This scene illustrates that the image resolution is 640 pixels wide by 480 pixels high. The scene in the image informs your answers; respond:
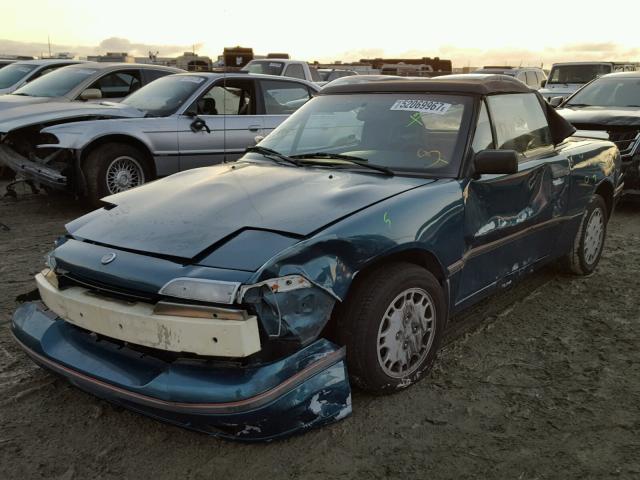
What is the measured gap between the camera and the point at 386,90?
3.94 metres

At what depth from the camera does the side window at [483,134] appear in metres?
3.62

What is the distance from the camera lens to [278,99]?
8430 millimetres

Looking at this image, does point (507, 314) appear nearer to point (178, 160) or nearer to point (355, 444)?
point (355, 444)

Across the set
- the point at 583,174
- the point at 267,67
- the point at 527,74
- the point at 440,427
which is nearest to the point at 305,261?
the point at 440,427

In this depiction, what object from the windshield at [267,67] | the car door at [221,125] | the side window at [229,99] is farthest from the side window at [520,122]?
the windshield at [267,67]

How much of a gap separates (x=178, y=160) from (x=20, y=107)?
219 cm

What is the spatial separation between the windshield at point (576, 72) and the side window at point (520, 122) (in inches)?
556

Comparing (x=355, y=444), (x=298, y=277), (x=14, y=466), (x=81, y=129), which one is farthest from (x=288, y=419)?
(x=81, y=129)

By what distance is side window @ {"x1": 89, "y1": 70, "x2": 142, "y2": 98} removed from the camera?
359 inches

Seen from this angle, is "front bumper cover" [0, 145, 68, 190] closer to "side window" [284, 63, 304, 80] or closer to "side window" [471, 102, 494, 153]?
"side window" [471, 102, 494, 153]

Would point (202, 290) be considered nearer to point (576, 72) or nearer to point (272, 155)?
point (272, 155)

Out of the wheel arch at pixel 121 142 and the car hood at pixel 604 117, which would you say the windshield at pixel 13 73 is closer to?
the wheel arch at pixel 121 142

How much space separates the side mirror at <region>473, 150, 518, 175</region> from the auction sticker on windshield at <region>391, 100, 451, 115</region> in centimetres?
44

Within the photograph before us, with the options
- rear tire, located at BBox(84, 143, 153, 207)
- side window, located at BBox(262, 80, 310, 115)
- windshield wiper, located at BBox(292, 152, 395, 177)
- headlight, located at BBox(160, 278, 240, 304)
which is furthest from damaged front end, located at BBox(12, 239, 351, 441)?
side window, located at BBox(262, 80, 310, 115)
